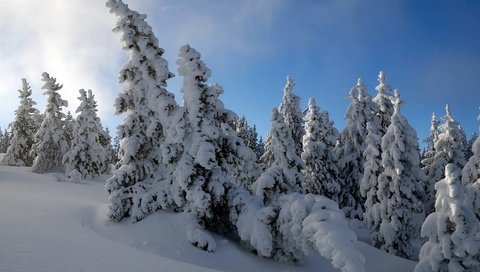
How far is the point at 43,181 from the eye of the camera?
2989 cm

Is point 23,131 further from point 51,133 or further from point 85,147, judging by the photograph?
point 85,147

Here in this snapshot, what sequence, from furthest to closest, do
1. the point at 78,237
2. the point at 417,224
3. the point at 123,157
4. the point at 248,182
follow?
the point at 248,182
the point at 417,224
the point at 123,157
the point at 78,237

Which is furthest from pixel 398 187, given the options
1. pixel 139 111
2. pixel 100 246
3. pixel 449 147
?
pixel 100 246

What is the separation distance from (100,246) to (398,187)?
20701 mm

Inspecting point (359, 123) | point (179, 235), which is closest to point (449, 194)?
point (179, 235)

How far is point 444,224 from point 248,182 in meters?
19.1

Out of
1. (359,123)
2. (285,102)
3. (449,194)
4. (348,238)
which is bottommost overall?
(348,238)

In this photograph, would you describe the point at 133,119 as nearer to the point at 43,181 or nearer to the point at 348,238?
the point at 348,238

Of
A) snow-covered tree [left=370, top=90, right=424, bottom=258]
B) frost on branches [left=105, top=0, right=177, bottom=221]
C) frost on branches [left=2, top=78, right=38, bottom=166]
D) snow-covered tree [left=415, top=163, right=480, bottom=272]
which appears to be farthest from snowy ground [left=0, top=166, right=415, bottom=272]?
frost on branches [left=2, top=78, right=38, bottom=166]

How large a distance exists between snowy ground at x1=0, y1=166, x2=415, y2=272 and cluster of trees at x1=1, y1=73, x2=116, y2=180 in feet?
64.3

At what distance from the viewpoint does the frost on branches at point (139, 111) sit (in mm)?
15227

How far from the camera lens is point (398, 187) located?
24.4m

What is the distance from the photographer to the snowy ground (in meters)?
7.84

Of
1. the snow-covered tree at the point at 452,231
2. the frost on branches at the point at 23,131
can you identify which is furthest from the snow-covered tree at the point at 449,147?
the frost on branches at the point at 23,131
